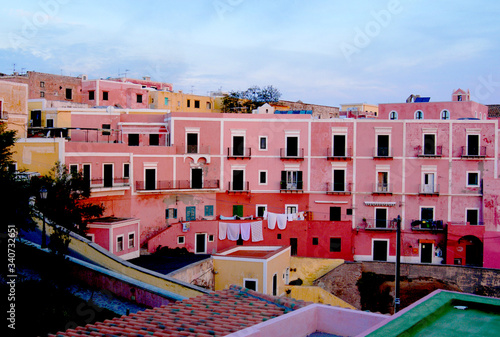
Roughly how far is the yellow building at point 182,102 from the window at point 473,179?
73.9ft

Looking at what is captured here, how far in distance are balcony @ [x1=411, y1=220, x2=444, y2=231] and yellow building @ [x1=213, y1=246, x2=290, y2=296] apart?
32.9 ft

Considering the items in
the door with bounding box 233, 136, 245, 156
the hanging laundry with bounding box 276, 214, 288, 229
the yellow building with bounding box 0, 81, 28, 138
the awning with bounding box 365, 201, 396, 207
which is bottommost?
the hanging laundry with bounding box 276, 214, 288, 229

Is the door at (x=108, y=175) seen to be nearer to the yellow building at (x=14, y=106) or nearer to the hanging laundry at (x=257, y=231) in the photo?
the yellow building at (x=14, y=106)

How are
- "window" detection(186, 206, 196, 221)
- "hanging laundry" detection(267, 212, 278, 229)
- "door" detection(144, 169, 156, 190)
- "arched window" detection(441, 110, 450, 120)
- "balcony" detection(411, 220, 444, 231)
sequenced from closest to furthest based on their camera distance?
1. "door" detection(144, 169, 156, 190)
2. "hanging laundry" detection(267, 212, 278, 229)
3. "window" detection(186, 206, 196, 221)
4. "balcony" detection(411, 220, 444, 231)
5. "arched window" detection(441, 110, 450, 120)

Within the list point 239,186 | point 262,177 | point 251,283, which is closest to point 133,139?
point 239,186

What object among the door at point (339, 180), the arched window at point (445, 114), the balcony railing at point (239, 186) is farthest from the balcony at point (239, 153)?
the arched window at point (445, 114)

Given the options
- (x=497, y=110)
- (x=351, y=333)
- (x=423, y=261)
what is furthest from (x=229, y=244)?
(x=497, y=110)

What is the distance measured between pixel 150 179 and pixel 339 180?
40.8 ft

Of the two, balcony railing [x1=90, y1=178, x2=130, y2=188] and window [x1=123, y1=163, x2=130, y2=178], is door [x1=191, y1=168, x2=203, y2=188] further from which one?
balcony railing [x1=90, y1=178, x2=130, y2=188]

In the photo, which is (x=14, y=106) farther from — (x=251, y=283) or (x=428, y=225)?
(x=428, y=225)

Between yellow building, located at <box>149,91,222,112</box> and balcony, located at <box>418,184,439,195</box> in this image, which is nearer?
balcony, located at <box>418,184,439,195</box>

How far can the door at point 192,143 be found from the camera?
30.5 meters

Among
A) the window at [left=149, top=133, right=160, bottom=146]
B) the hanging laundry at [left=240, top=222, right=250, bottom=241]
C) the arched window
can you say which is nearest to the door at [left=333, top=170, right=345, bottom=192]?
the hanging laundry at [left=240, top=222, right=250, bottom=241]

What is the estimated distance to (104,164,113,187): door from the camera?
2624 cm
